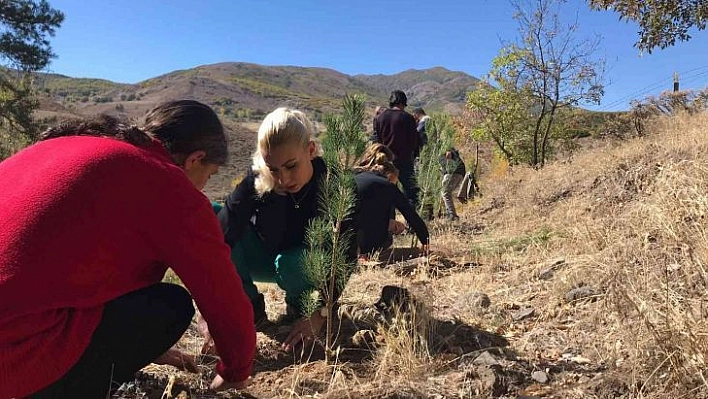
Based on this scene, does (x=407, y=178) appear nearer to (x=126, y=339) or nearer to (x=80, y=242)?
(x=126, y=339)

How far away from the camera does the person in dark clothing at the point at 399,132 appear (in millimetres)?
5461

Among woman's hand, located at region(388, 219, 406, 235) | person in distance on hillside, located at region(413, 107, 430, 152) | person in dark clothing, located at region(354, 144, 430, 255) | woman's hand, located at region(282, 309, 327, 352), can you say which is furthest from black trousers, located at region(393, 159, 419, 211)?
woman's hand, located at region(282, 309, 327, 352)

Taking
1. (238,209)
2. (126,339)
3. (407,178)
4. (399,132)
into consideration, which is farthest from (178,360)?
(407,178)

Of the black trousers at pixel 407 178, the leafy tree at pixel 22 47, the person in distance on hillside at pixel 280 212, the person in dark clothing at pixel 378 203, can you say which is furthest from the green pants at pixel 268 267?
the leafy tree at pixel 22 47

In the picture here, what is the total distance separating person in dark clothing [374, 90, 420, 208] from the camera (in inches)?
215

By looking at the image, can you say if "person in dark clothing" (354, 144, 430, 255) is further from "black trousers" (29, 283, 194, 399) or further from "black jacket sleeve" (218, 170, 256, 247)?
"black trousers" (29, 283, 194, 399)

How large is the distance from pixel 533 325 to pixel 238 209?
1.54 metres

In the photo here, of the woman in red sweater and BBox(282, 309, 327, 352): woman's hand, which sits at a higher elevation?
the woman in red sweater

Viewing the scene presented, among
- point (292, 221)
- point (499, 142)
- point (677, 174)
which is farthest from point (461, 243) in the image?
point (499, 142)

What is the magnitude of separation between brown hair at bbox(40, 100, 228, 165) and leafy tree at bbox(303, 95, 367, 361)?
559 millimetres

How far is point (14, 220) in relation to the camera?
1193 millimetres

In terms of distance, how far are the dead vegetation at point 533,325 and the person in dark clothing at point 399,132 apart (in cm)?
182

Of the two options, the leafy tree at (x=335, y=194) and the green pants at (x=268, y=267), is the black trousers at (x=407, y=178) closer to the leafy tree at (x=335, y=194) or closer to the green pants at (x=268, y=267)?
the green pants at (x=268, y=267)

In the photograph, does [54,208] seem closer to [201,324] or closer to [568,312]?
[201,324]
